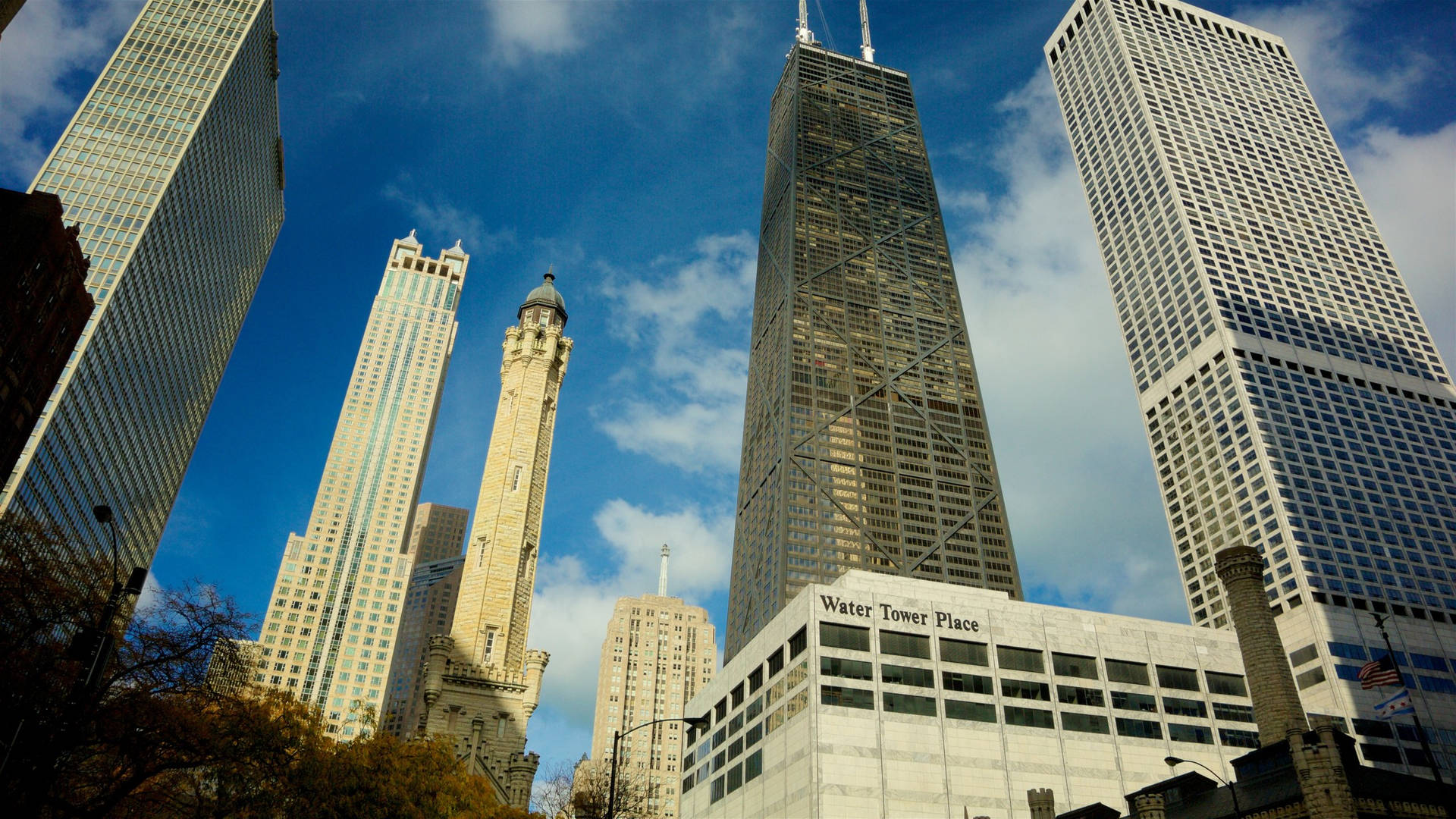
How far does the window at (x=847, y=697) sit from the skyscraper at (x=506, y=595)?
84.9 ft

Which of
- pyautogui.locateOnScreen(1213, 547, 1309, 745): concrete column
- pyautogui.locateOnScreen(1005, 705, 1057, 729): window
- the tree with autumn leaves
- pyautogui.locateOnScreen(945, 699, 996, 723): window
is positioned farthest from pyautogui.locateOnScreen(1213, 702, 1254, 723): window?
the tree with autumn leaves

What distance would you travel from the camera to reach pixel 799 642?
8394 cm

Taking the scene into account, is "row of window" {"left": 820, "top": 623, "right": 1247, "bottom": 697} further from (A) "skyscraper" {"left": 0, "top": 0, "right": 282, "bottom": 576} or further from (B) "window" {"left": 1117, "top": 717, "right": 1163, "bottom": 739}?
(A) "skyscraper" {"left": 0, "top": 0, "right": 282, "bottom": 576}

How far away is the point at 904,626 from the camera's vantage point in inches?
3314

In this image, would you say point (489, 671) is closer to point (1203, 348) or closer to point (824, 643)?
point (824, 643)

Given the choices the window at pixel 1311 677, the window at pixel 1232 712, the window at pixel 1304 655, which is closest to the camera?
the window at pixel 1232 712

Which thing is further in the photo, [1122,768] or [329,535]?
[329,535]

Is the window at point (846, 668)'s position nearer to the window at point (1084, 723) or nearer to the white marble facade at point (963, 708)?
the white marble facade at point (963, 708)

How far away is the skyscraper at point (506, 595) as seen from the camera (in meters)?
77.8

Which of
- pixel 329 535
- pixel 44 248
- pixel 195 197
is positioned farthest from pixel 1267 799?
pixel 329 535

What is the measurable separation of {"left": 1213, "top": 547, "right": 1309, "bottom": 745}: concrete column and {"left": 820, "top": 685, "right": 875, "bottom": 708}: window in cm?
3243

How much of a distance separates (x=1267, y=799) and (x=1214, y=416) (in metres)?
127

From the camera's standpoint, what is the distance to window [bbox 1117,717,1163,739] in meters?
84.1

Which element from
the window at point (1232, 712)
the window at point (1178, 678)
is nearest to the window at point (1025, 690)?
the window at point (1178, 678)
